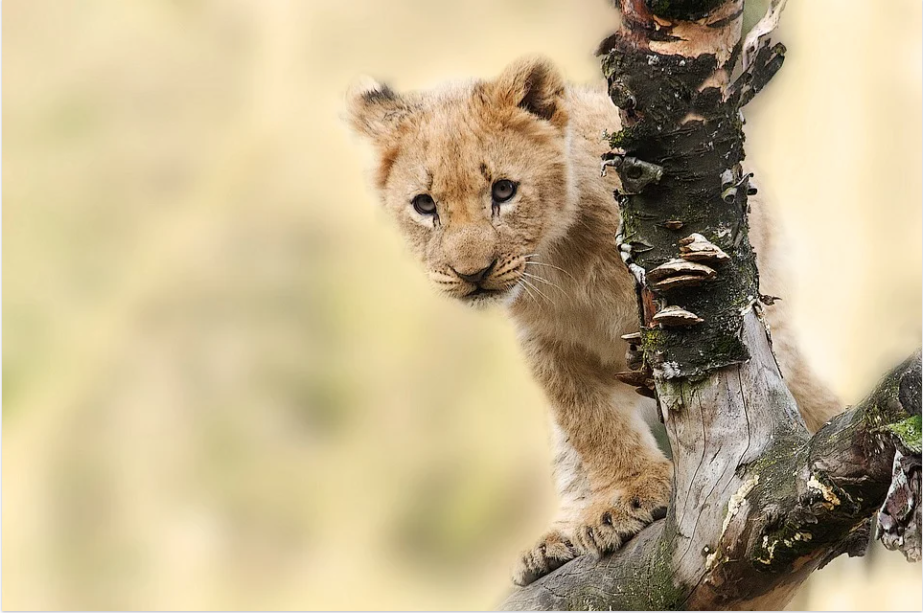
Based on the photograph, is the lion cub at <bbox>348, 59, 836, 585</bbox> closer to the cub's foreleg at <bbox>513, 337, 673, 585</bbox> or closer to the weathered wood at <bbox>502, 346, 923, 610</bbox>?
the cub's foreleg at <bbox>513, 337, 673, 585</bbox>

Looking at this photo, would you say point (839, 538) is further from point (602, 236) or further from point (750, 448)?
point (602, 236)

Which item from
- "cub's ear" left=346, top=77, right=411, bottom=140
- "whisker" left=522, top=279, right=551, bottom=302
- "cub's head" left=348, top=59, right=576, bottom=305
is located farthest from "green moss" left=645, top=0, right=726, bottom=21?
"cub's ear" left=346, top=77, right=411, bottom=140

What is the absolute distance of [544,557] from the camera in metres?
2.77

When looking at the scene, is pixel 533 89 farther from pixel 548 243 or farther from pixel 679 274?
pixel 679 274

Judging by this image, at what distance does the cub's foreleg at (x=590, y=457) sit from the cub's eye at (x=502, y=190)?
675 millimetres

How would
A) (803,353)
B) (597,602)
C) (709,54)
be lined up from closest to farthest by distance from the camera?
(709,54) < (597,602) < (803,353)

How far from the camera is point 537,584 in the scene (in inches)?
107

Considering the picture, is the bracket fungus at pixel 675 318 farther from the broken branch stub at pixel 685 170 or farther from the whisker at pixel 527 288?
the whisker at pixel 527 288

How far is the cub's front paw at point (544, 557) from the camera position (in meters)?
2.75

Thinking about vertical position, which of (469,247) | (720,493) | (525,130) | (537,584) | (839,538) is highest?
(525,130)

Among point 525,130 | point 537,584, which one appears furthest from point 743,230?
point 537,584

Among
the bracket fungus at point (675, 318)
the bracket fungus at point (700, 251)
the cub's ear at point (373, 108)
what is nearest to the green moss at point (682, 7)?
the bracket fungus at point (700, 251)

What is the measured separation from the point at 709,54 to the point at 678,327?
1.77 feet

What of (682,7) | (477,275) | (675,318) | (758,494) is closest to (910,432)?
(758,494)
